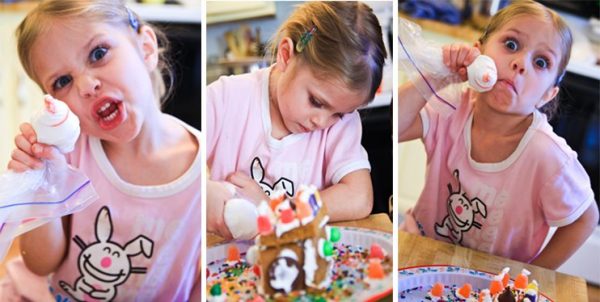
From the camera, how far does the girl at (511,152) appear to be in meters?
1.14

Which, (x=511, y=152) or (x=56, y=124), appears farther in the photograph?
(x=511, y=152)

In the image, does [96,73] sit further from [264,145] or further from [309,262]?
[309,262]

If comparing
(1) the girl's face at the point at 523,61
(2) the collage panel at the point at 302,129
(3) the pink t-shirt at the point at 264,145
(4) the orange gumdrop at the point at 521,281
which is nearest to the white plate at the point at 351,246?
(2) the collage panel at the point at 302,129

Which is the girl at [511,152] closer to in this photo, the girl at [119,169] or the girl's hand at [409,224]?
the girl's hand at [409,224]

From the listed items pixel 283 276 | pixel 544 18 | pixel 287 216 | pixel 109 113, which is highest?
pixel 544 18

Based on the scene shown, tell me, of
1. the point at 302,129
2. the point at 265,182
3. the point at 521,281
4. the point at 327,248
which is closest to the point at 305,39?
the point at 302,129

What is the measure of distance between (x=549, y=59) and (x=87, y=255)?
892mm

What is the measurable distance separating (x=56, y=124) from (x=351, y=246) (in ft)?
1.72

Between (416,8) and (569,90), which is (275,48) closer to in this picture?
(416,8)

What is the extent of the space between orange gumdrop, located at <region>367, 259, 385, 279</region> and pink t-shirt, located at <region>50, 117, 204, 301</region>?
306 mm

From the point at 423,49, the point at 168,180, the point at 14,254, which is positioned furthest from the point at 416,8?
the point at 14,254

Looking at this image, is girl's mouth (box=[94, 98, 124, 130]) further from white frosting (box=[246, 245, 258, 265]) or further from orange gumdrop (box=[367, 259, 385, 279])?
orange gumdrop (box=[367, 259, 385, 279])

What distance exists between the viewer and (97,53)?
107 cm

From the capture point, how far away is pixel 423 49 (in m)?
1.18
